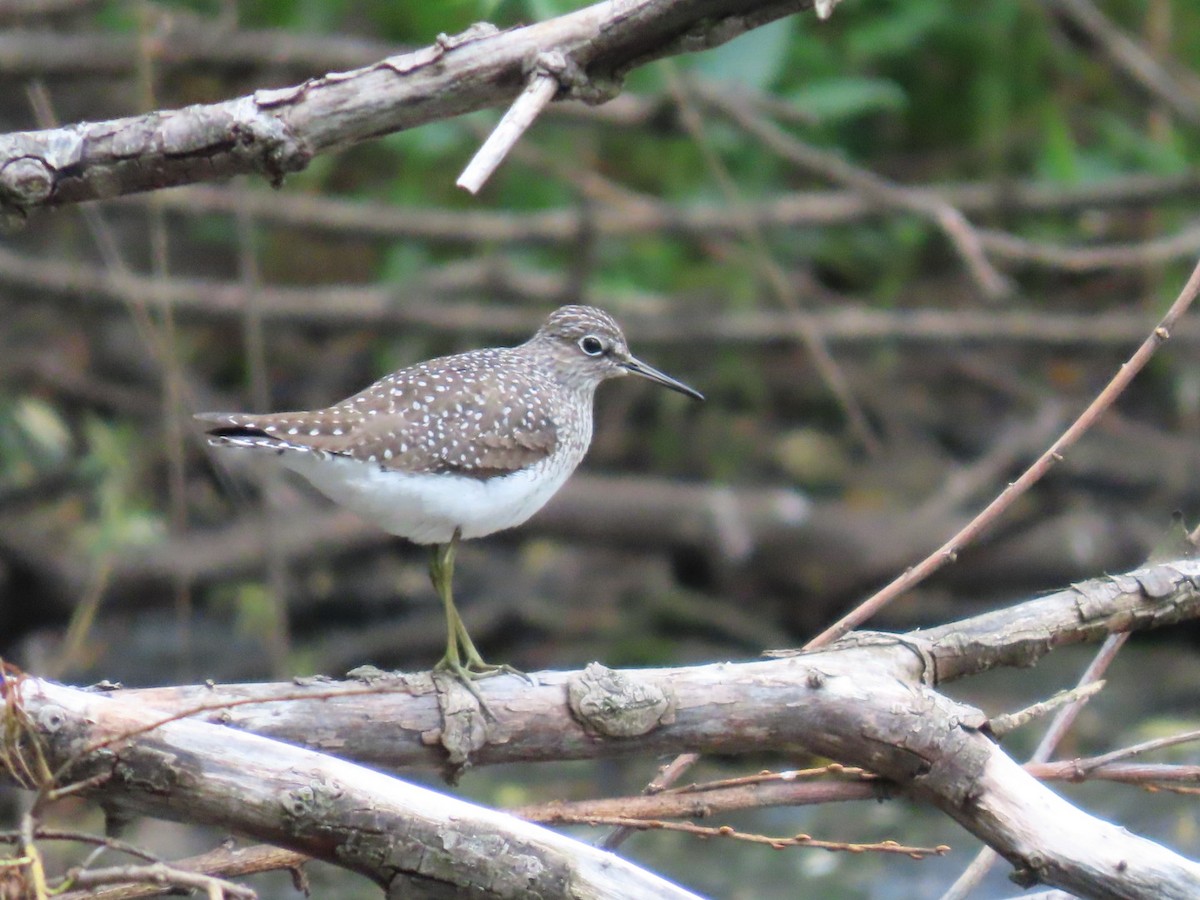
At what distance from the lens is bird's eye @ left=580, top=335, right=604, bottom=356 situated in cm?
453

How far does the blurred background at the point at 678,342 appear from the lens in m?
6.31

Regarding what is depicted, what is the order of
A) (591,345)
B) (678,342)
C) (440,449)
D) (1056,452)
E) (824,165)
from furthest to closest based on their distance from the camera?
(678,342) → (824,165) → (591,345) → (440,449) → (1056,452)

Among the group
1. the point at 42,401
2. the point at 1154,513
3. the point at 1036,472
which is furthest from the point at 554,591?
the point at 1036,472

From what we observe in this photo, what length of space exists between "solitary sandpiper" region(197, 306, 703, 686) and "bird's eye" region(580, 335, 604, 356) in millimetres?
417

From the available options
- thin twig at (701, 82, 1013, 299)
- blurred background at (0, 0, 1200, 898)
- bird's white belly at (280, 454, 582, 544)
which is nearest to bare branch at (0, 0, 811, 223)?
bird's white belly at (280, 454, 582, 544)

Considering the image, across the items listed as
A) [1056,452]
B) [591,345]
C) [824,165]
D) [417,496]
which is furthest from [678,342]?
[1056,452]

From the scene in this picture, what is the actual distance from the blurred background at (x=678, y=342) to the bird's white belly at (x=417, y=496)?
202cm

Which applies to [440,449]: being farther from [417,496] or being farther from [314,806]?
[314,806]

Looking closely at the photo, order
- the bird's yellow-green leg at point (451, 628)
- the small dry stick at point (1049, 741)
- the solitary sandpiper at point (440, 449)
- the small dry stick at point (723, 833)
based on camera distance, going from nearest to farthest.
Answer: the small dry stick at point (723, 833), the small dry stick at point (1049, 741), the bird's yellow-green leg at point (451, 628), the solitary sandpiper at point (440, 449)

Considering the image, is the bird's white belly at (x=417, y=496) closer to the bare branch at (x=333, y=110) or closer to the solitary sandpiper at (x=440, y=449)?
the solitary sandpiper at (x=440, y=449)

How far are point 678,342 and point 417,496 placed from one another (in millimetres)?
4005

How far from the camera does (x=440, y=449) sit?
359 cm

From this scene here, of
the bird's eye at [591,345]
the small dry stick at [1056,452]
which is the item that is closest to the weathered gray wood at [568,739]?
the small dry stick at [1056,452]

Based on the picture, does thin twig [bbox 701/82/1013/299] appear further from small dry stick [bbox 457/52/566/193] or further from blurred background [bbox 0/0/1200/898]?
small dry stick [bbox 457/52/566/193]
